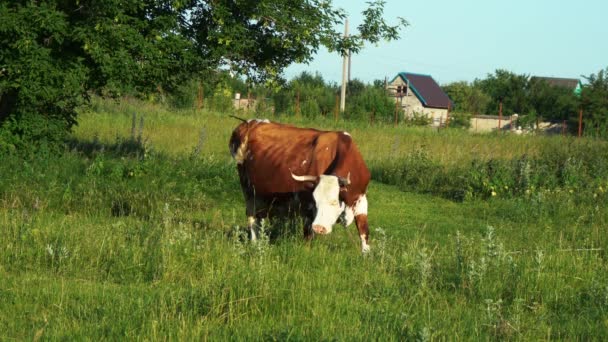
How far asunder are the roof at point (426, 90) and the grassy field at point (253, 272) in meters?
63.8

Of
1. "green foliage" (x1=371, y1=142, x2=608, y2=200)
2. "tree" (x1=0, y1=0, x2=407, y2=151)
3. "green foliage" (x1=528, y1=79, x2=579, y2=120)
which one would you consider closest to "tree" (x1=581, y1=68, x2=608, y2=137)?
"green foliage" (x1=528, y1=79, x2=579, y2=120)

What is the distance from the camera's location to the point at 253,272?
7234mm

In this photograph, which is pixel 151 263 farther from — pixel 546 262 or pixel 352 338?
pixel 546 262

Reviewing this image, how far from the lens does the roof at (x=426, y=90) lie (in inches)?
3076

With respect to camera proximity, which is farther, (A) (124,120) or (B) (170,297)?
(A) (124,120)

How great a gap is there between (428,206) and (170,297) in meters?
10.9

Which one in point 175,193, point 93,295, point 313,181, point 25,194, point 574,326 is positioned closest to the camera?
point 574,326

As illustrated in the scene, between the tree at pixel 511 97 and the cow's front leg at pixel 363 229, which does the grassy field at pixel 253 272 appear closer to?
the cow's front leg at pixel 363 229

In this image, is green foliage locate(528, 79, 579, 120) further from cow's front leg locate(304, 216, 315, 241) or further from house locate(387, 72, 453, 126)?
cow's front leg locate(304, 216, 315, 241)

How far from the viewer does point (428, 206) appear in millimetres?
17031

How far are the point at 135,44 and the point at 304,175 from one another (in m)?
5.02

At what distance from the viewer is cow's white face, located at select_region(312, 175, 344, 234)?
958cm

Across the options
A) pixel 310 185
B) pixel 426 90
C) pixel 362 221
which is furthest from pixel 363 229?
pixel 426 90

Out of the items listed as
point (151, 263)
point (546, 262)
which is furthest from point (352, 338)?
point (546, 262)
